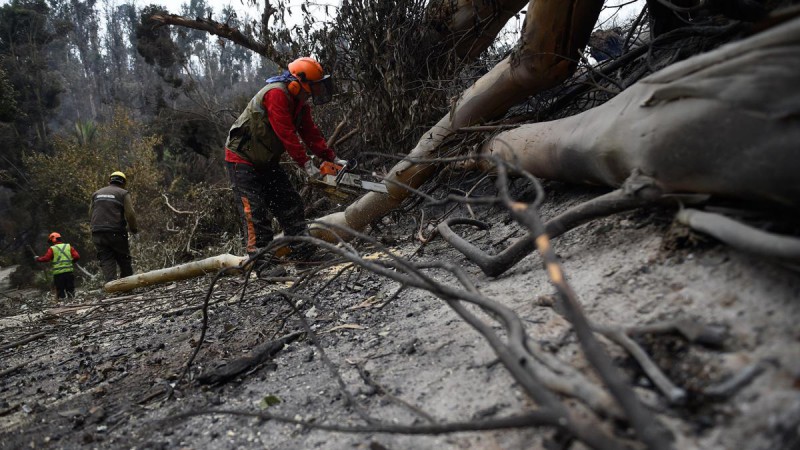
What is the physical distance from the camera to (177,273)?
4746 millimetres

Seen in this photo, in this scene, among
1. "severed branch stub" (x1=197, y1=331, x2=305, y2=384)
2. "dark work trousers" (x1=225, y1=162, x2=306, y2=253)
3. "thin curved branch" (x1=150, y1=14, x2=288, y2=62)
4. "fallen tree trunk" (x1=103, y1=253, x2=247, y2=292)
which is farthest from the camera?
"thin curved branch" (x1=150, y1=14, x2=288, y2=62)

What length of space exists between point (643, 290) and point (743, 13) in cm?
129

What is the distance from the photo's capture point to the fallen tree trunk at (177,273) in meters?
4.48

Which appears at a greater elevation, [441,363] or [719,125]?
[719,125]

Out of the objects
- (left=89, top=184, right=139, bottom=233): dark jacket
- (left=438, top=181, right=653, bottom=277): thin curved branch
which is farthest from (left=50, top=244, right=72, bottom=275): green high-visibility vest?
(left=438, top=181, right=653, bottom=277): thin curved branch

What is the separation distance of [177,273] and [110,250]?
233 cm

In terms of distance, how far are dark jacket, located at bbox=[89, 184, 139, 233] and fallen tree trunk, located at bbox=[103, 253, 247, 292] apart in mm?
1348

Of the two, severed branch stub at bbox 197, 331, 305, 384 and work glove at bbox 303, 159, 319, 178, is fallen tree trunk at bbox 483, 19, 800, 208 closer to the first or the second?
severed branch stub at bbox 197, 331, 305, 384

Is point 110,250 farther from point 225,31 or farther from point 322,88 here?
point 322,88

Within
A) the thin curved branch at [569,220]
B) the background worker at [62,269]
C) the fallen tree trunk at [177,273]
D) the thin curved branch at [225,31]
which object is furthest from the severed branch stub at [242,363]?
the background worker at [62,269]

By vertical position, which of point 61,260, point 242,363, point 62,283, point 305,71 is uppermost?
point 305,71

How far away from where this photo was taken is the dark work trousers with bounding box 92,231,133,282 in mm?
6090

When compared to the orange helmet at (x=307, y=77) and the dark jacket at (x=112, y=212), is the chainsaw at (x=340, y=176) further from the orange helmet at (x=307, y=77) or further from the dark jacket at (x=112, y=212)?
the dark jacket at (x=112, y=212)

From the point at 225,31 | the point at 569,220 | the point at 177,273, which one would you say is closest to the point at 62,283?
the point at 177,273
